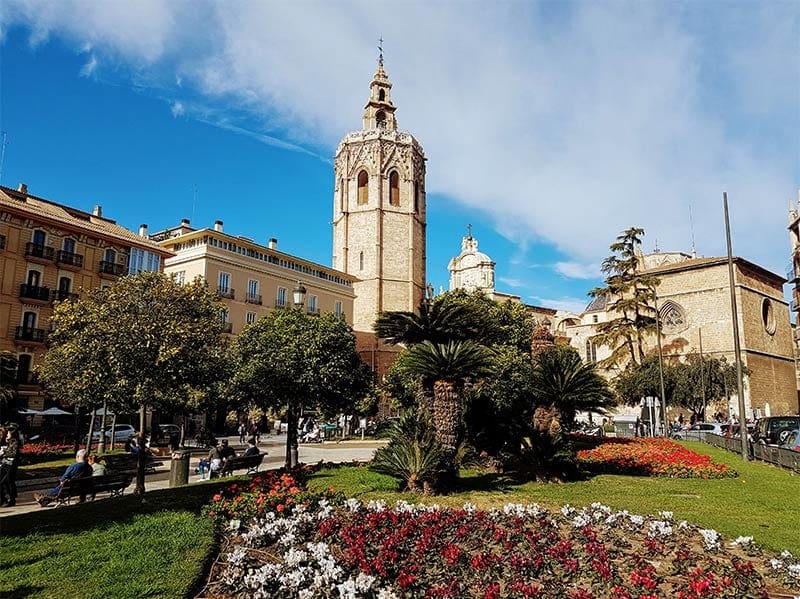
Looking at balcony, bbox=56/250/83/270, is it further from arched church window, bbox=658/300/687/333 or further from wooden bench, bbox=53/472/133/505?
arched church window, bbox=658/300/687/333

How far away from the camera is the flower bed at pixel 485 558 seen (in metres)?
5.78

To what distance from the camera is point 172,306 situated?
13938 mm

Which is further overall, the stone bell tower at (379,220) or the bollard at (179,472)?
the stone bell tower at (379,220)

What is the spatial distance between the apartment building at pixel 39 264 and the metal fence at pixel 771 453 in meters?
32.8

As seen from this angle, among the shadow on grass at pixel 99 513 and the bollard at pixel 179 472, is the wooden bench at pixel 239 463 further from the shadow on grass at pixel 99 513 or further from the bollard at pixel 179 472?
the shadow on grass at pixel 99 513

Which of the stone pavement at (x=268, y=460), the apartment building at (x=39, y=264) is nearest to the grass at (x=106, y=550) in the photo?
the stone pavement at (x=268, y=460)

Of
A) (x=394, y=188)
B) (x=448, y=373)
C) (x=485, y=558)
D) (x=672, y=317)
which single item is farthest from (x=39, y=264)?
(x=672, y=317)

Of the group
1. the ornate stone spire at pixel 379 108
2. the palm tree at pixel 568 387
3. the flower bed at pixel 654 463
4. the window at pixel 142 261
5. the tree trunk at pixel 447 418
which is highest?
the ornate stone spire at pixel 379 108

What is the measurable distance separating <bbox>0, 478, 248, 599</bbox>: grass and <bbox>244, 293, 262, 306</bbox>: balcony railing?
39224 millimetres

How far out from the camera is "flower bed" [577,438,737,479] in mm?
14516

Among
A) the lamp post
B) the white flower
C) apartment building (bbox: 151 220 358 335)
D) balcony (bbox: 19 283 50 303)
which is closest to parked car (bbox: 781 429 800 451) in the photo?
the white flower

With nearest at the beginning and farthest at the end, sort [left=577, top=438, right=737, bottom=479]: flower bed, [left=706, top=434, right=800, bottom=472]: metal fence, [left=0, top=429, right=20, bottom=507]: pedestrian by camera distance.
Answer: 1. [left=0, top=429, right=20, bottom=507]: pedestrian
2. [left=577, top=438, right=737, bottom=479]: flower bed
3. [left=706, top=434, right=800, bottom=472]: metal fence

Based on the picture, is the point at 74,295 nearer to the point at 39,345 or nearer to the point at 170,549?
the point at 39,345

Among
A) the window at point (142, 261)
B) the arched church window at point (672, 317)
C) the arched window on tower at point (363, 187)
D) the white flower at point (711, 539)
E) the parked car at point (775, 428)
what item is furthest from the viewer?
the arched window on tower at point (363, 187)
